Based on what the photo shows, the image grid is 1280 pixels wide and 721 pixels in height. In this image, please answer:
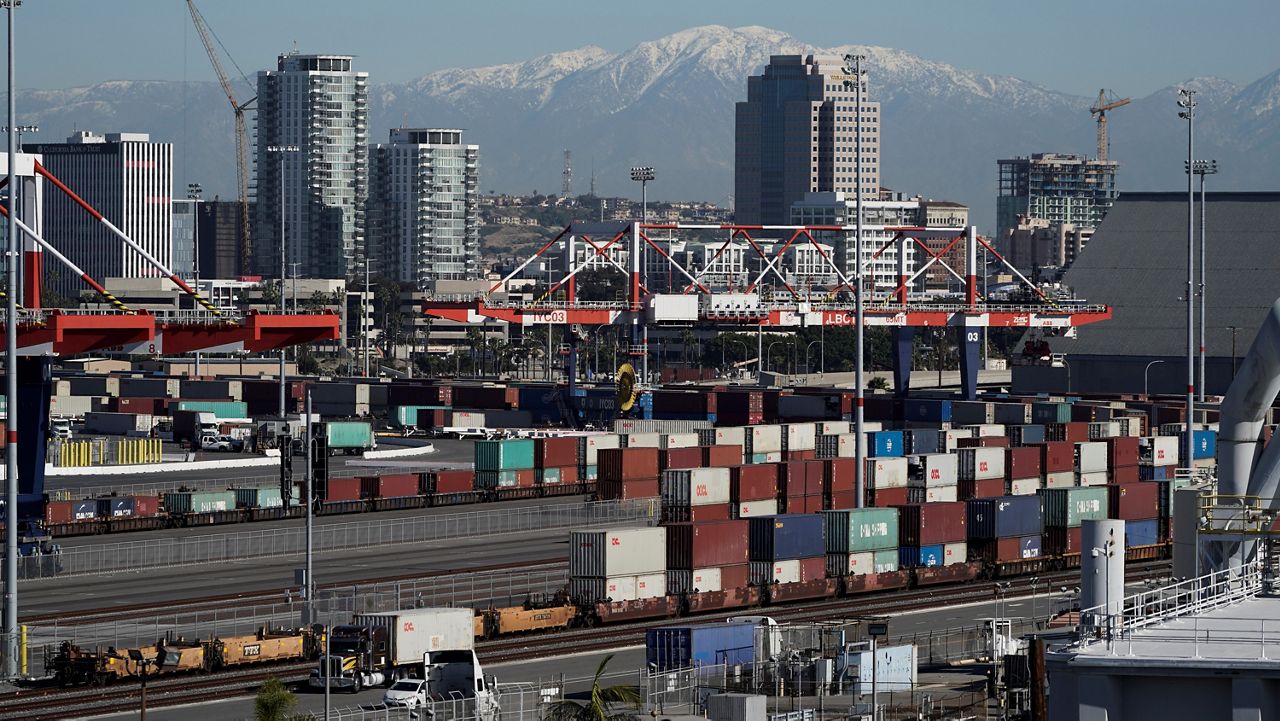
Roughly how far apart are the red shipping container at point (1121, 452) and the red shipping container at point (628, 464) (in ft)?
62.1

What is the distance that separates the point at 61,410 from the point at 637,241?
1948 inches

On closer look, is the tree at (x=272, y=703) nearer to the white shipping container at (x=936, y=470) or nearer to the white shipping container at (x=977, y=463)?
the white shipping container at (x=936, y=470)

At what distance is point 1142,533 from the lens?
72.6 metres

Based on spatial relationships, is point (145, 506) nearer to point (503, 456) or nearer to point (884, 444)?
point (503, 456)

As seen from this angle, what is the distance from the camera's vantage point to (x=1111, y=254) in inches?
6939

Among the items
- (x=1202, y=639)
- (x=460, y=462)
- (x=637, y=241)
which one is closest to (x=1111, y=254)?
(x=637, y=241)

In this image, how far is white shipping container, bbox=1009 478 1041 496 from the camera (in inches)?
3081

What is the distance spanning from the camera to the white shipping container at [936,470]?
243ft

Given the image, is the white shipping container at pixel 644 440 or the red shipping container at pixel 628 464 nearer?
the red shipping container at pixel 628 464

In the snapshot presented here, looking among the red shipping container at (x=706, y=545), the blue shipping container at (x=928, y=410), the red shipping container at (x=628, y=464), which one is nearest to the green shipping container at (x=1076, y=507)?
the red shipping container at (x=706, y=545)

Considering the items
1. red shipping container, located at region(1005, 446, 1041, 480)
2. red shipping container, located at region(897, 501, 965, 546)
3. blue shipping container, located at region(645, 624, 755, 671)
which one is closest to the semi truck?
blue shipping container, located at region(645, 624, 755, 671)

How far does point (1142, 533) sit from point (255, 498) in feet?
123

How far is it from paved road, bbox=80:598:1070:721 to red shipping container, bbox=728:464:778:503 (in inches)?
447

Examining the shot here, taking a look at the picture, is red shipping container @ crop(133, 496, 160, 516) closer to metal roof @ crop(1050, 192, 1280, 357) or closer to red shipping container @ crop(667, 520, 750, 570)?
red shipping container @ crop(667, 520, 750, 570)
